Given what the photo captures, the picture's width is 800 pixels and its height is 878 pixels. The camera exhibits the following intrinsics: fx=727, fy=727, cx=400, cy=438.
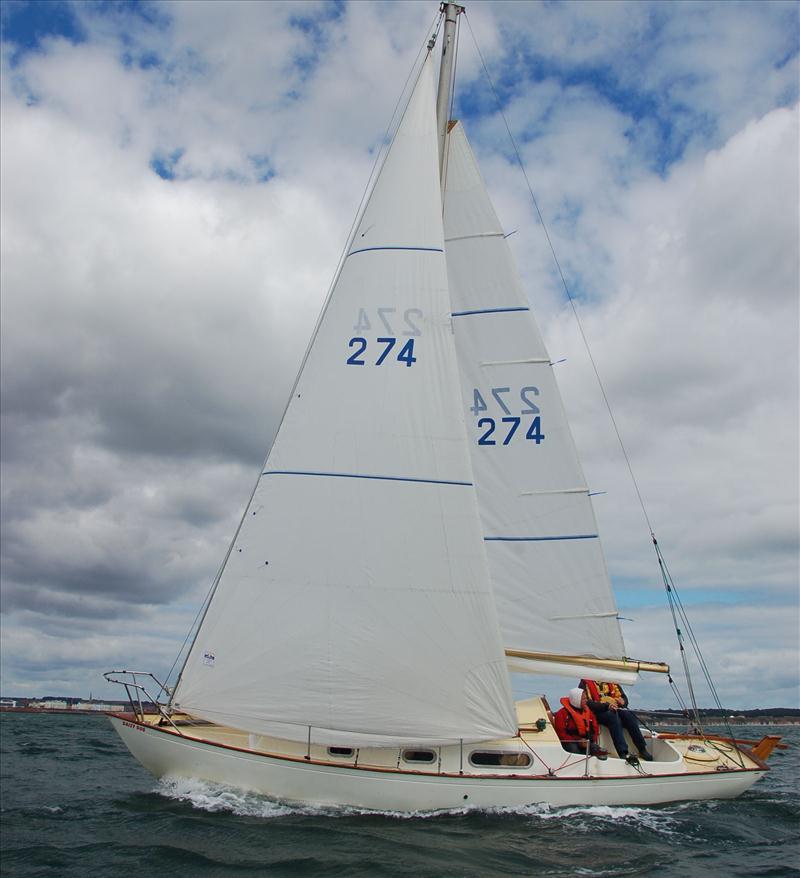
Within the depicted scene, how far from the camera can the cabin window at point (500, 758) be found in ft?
36.6

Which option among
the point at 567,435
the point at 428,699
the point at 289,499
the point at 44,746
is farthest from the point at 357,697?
the point at 44,746

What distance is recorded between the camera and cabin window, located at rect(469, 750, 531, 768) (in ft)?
36.6

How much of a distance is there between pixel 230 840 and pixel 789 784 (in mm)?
16639

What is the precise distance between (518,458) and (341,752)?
661cm

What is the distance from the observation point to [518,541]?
1438 centimetres

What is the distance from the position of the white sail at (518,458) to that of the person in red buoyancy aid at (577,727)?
1105mm

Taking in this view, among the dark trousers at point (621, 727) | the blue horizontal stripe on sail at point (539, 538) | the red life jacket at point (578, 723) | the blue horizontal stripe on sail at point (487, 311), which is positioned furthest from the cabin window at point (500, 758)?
the blue horizontal stripe on sail at point (487, 311)

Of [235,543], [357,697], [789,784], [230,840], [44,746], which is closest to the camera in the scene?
[230,840]

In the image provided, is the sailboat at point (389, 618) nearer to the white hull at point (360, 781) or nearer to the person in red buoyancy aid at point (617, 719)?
the white hull at point (360, 781)

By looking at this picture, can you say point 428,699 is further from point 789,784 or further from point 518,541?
point 789,784

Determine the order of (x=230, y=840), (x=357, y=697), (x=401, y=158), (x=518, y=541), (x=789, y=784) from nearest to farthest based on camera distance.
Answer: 1. (x=230, y=840)
2. (x=357, y=697)
3. (x=401, y=158)
4. (x=518, y=541)
5. (x=789, y=784)

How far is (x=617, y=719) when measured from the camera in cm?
1230

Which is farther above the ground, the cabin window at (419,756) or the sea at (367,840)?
the cabin window at (419,756)

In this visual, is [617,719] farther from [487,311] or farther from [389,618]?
[487,311]
